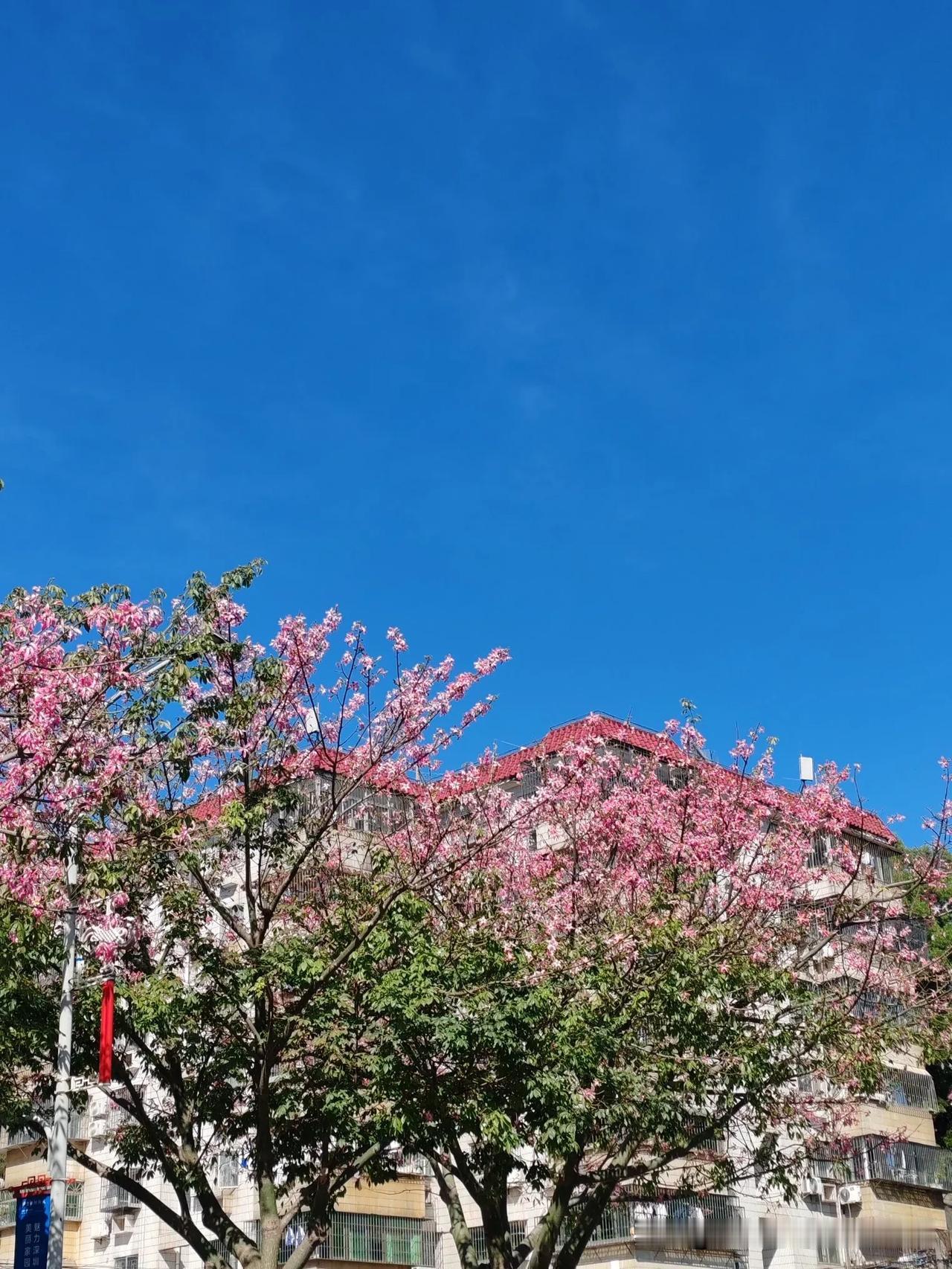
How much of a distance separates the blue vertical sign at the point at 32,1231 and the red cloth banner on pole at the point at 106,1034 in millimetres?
1591

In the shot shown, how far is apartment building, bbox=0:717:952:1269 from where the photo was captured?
88.3 ft

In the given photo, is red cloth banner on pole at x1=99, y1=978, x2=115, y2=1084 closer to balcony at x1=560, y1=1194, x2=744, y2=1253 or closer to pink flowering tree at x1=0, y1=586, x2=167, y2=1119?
pink flowering tree at x1=0, y1=586, x2=167, y2=1119

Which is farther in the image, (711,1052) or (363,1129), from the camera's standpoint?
(711,1052)

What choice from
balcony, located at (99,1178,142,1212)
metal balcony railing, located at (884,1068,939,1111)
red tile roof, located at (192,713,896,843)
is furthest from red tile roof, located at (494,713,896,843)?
balcony, located at (99,1178,142,1212)

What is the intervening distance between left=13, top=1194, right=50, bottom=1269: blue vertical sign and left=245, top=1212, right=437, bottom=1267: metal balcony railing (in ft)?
48.5

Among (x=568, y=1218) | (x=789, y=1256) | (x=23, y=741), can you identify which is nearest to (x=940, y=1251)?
(x=789, y=1256)

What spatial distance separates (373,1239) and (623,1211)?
674 cm

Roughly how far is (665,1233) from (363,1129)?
1140 centimetres

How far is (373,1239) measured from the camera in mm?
29938

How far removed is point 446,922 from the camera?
61.5 feet

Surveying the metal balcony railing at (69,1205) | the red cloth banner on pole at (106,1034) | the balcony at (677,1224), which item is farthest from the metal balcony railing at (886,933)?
the metal balcony railing at (69,1205)

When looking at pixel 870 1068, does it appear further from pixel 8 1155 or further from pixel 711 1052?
pixel 8 1155

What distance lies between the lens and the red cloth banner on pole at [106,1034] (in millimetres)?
14250

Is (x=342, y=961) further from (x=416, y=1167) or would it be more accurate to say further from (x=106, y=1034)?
(x=416, y=1167)
